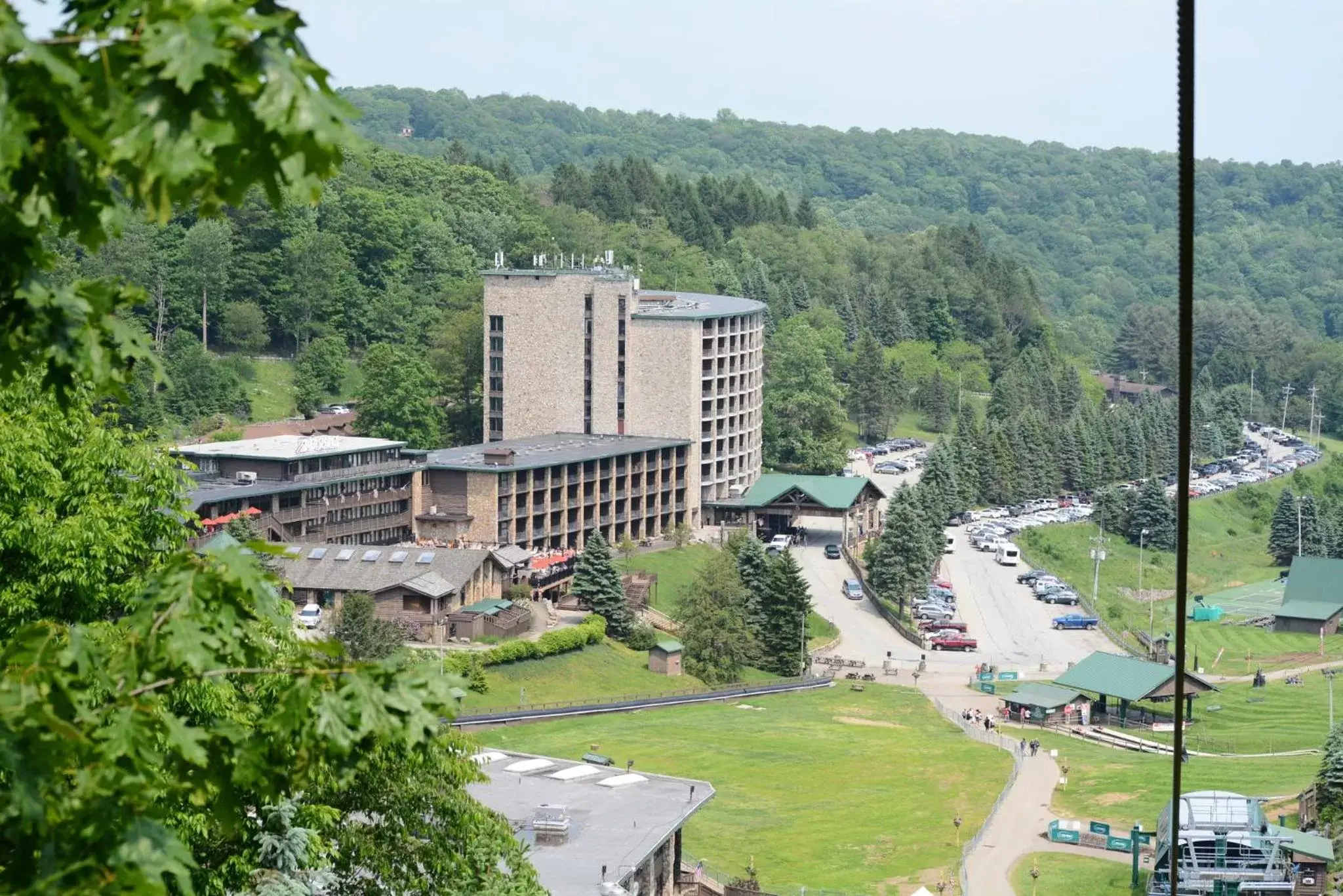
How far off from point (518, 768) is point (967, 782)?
68.7ft

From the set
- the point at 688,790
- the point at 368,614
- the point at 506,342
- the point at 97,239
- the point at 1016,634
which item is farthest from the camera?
the point at 506,342

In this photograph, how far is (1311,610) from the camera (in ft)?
319

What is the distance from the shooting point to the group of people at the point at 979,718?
69.4m

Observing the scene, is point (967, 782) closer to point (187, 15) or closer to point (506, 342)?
point (506, 342)

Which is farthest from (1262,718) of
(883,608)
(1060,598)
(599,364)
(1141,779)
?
(599,364)

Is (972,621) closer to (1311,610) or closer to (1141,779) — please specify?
(1311,610)

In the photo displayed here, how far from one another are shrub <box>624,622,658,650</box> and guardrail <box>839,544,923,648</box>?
1450cm

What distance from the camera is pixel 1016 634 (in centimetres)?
8988

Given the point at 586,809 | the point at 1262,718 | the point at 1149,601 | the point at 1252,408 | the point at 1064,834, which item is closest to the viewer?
the point at 586,809

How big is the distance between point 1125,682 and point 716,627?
1586 centimetres

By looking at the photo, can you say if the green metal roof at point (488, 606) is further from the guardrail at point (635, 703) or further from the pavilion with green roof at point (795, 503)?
the pavilion with green roof at point (795, 503)

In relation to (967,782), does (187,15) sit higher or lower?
higher

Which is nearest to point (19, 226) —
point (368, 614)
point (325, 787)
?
point (325, 787)

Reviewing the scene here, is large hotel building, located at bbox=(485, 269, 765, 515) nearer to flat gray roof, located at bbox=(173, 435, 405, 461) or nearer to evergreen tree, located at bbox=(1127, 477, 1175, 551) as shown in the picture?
flat gray roof, located at bbox=(173, 435, 405, 461)
